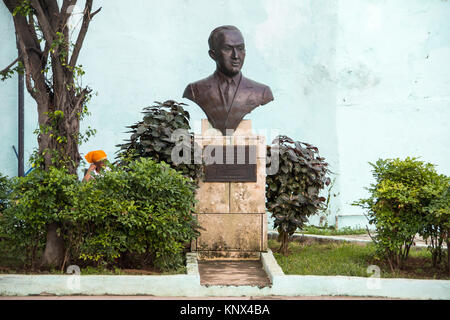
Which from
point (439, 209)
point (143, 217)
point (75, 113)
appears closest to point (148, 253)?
point (143, 217)

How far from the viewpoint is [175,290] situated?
545 centimetres

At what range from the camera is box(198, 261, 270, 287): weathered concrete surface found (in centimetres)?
581

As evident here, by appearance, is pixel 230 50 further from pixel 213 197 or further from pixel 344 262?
pixel 344 262

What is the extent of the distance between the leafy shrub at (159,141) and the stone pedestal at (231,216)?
11.5 inches

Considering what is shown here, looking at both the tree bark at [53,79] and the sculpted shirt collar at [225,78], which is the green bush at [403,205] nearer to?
the sculpted shirt collar at [225,78]

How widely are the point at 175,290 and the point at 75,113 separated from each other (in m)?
2.26

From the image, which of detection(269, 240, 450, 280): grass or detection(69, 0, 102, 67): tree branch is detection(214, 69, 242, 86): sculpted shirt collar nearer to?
detection(69, 0, 102, 67): tree branch

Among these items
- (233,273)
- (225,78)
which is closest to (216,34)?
(225,78)

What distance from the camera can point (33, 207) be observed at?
18.6 feet

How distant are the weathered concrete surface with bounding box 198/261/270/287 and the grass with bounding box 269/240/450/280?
296 millimetres

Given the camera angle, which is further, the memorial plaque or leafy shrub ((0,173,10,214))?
the memorial plaque

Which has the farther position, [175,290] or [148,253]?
[148,253]

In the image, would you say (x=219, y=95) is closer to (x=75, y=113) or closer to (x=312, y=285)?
(x=75, y=113)

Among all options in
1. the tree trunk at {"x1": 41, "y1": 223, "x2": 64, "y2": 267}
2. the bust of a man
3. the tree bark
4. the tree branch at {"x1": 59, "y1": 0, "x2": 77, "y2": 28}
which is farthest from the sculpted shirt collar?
the tree trunk at {"x1": 41, "y1": 223, "x2": 64, "y2": 267}
